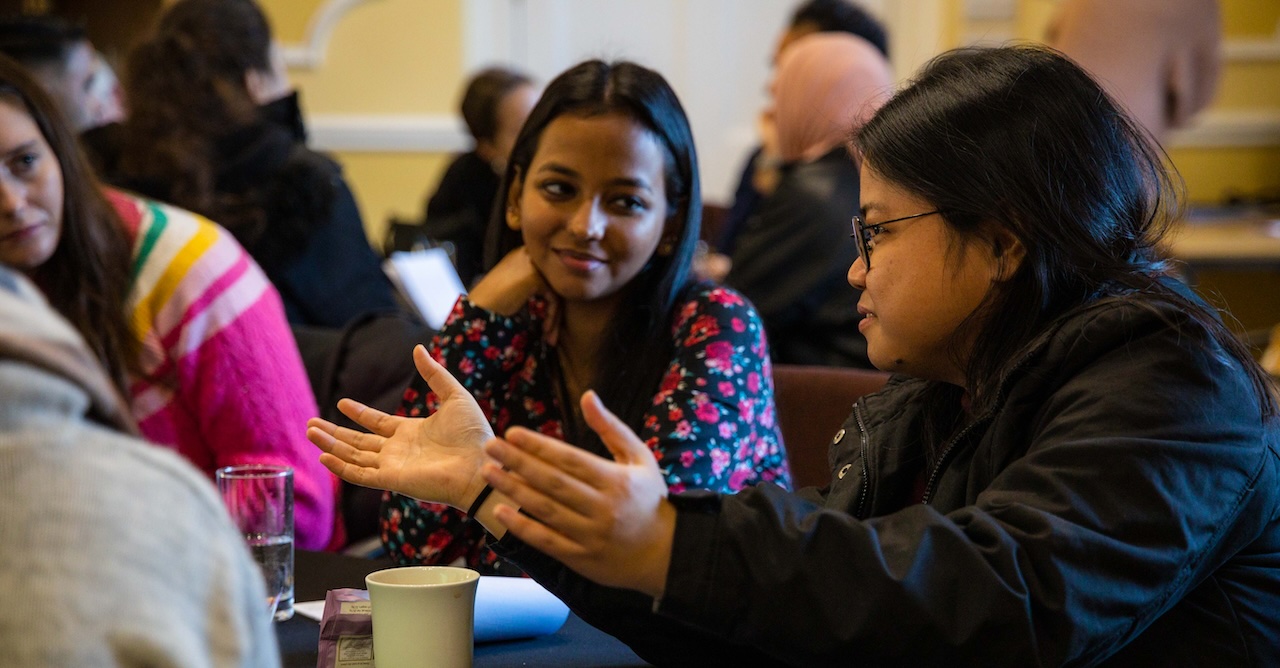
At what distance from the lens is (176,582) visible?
1.74 feet

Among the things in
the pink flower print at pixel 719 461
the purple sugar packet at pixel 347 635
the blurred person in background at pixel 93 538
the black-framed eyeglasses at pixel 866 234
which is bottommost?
the pink flower print at pixel 719 461

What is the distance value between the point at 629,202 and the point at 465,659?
825 millimetres

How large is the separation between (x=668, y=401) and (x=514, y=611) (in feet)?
1.60

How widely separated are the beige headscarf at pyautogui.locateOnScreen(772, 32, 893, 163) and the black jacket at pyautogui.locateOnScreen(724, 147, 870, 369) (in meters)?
0.36

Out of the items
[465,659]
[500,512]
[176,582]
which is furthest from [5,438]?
[465,659]

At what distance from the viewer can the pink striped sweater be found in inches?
74.0

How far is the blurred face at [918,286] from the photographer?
43.9 inches

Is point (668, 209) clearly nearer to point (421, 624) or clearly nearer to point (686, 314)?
point (686, 314)

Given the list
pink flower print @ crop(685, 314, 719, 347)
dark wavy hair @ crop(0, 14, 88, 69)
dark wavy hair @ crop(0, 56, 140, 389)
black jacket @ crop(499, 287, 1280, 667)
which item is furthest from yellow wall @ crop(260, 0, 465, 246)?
black jacket @ crop(499, 287, 1280, 667)

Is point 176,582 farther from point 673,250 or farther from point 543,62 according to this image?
point 543,62

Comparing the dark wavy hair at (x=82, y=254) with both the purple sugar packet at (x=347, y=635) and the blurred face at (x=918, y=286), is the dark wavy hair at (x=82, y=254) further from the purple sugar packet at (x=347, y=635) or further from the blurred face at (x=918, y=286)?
the blurred face at (x=918, y=286)

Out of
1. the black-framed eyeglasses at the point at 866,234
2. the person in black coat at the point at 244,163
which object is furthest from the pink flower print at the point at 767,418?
the person in black coat at the point at 244,163

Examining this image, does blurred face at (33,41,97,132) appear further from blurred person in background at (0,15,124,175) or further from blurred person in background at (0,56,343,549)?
blurred person in background at (0,56,343,549)

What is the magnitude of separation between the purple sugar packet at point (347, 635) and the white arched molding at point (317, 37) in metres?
4.81
